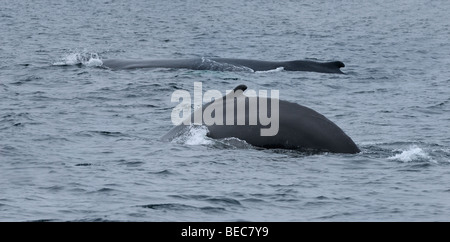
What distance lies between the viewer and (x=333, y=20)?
6650 cm

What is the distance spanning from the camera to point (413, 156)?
53.5 ft

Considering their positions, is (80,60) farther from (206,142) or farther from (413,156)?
(413,156)

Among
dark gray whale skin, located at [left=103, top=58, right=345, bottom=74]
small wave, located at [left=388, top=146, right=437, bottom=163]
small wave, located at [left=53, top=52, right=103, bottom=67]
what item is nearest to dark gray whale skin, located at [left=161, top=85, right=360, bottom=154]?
small wave, located at [left=388, top=146, right=437, bottom=163]

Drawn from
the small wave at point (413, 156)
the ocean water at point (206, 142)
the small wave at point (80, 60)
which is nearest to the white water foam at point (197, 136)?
the ocean water at point (206, 142)

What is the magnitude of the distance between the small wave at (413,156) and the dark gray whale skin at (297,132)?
112 centimetres

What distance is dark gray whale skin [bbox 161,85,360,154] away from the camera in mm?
14781

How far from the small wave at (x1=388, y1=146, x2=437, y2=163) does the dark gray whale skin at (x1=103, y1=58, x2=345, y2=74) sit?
1350 centimetres

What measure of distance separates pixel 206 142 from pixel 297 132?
1.67 metres

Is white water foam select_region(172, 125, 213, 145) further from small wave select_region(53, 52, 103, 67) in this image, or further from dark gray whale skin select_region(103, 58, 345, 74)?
small wave select_region(53, 52, 103, 67)

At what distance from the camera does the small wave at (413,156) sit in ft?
52.8

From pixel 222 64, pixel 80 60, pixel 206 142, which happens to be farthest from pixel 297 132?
pixel 80 60

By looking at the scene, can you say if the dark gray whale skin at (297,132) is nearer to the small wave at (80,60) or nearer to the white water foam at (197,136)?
the white water foam at (197,136)
